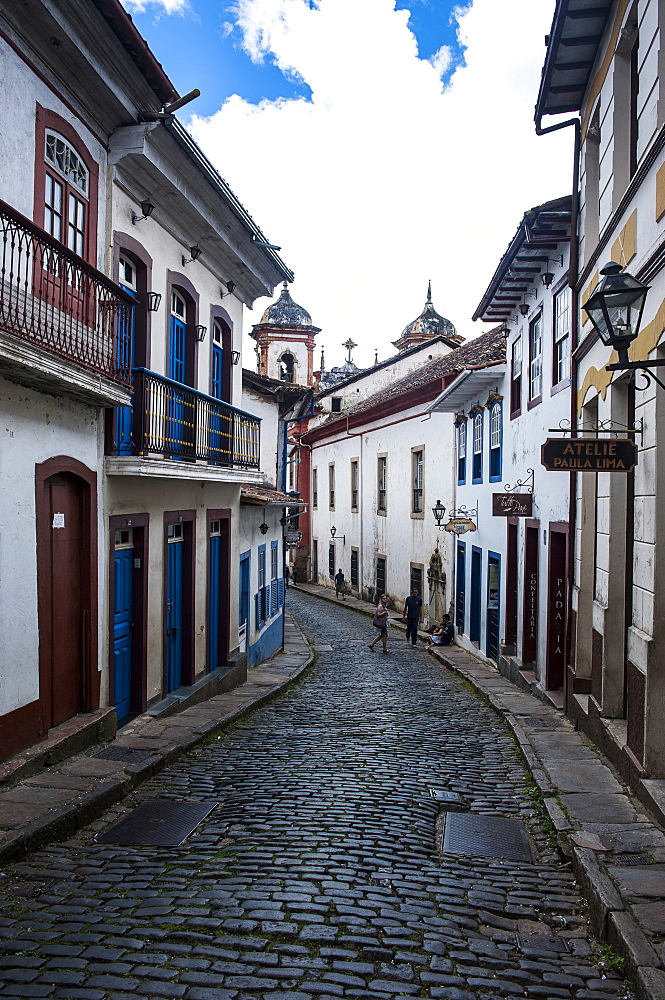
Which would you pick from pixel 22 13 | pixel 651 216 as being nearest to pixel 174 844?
pixel 651 216

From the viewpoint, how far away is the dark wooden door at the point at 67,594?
25.6ft

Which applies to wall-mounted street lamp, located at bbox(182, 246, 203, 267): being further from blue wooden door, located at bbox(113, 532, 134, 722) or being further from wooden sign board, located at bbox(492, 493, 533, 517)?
wooden sign board, located at bbox(492, 493, 533, 517)

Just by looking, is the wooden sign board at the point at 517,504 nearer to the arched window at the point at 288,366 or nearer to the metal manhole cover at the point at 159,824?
the metal manhole cover at the point at 159,824

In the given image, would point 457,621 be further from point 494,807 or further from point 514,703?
point 494,807

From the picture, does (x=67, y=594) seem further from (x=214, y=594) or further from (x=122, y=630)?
(x=214, y=594)

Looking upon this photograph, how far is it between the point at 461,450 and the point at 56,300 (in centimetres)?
1449

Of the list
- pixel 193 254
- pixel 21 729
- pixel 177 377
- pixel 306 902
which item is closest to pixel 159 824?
pixel 21 729

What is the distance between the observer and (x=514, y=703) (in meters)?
11.7

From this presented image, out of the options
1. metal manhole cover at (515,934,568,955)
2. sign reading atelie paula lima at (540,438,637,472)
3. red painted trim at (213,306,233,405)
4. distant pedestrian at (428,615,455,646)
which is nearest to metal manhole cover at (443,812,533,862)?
metal manhole cover at (515,934,568,955)

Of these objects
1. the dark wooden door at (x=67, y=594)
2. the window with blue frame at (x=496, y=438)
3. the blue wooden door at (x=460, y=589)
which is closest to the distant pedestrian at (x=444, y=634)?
the blue wooden door at (x=460, y=589)

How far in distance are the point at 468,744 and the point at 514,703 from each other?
240cm

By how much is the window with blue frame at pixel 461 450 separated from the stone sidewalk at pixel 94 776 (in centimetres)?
1033

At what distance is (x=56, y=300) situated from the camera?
7.55m

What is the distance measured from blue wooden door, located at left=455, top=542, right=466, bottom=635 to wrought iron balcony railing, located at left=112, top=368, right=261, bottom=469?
8470mm
